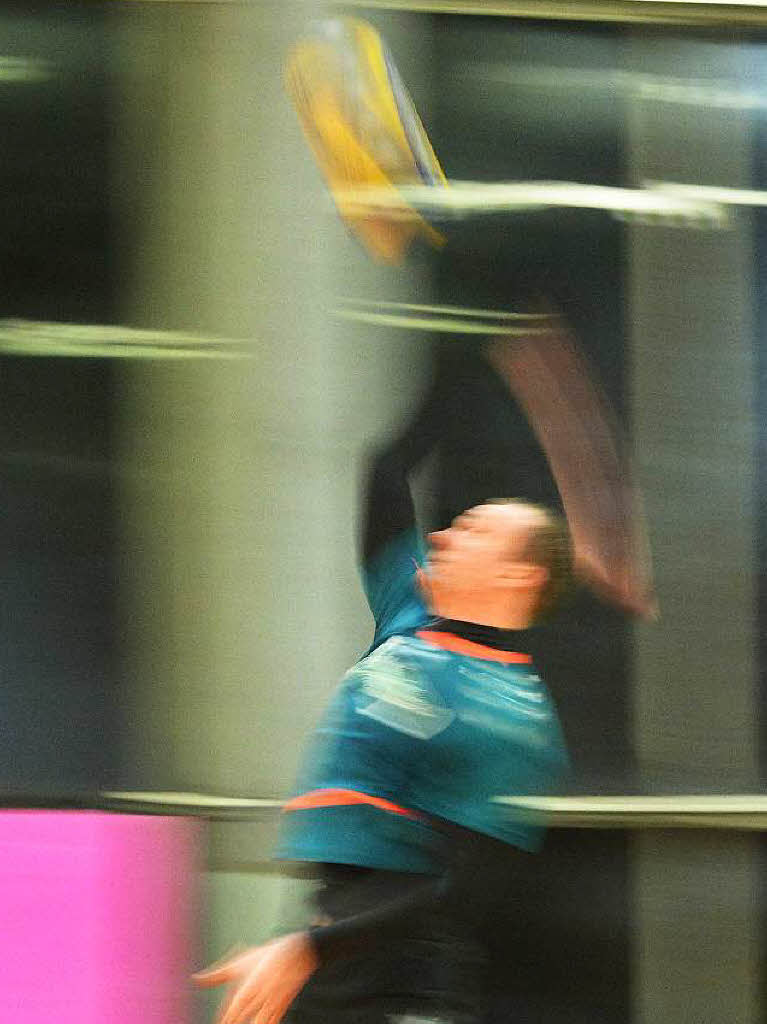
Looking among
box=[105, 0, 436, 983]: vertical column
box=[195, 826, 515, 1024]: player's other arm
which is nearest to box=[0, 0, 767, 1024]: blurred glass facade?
box=[105, 0, 436, 983]: vertical column

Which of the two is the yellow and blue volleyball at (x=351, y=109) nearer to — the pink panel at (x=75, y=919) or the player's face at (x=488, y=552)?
the player's face at (x=488, y=552)

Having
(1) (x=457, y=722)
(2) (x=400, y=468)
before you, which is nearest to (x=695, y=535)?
(2) (x=400, y=468)

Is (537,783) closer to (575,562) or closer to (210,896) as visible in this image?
(575,562)

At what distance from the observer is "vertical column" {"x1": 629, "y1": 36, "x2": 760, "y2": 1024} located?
157 inches

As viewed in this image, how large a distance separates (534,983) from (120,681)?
151 cm

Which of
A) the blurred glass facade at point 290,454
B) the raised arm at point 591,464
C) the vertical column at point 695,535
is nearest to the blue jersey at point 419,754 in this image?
the blurred glass facade at point 290,454

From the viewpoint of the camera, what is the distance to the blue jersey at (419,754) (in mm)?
3031

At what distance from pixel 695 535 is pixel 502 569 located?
3.62 feet

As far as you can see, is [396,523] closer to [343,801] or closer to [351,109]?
[343,801]

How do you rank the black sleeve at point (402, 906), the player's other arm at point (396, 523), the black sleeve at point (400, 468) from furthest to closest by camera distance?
the black sleeve at point (400, 468) < the player's other arm at point (396, 523) < the black sleeve at point (402, 906)

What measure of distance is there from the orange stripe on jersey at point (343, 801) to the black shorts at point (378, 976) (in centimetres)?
14

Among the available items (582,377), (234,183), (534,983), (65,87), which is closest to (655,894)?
(534,983)

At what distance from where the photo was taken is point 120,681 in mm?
3941

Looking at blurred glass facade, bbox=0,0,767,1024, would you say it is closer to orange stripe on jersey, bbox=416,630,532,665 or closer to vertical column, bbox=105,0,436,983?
vertical column, bbox=105,0,436,983
